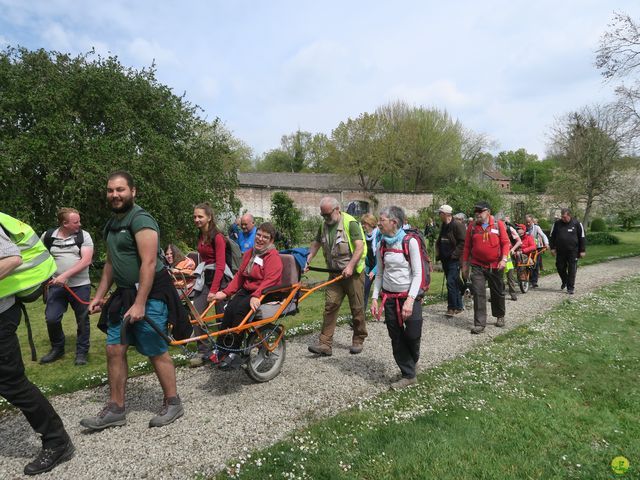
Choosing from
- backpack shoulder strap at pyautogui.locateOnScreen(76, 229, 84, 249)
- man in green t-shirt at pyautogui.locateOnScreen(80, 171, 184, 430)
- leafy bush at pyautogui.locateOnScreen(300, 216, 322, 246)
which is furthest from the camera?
leafy bush at pyautogui.locateOnScreen(300, 216, 322, 246)

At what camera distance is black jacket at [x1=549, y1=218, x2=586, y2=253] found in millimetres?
10508

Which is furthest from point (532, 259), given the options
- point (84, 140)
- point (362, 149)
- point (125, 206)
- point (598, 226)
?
point (362, 149)

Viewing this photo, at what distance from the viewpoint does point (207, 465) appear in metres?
3.28

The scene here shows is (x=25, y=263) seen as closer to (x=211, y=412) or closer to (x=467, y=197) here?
(x=211, y=412)

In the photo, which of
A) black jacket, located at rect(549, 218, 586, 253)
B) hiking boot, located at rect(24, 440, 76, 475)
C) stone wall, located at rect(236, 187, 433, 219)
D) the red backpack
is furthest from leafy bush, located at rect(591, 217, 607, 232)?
hiking boot, located at rect(24, 440, 76, 475)

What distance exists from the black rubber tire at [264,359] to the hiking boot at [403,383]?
137 centimetres

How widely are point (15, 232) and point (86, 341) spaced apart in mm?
3324

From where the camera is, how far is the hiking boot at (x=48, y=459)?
10.3ft

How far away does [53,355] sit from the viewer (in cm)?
595

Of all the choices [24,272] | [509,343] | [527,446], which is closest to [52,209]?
[24,272]

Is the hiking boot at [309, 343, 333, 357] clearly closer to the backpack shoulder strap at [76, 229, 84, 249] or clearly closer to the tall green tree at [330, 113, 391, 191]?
the backpack shoulder strap at [76, 229, 84, 249]

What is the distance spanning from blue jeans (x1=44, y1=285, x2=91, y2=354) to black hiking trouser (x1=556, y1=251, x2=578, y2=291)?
1053cm

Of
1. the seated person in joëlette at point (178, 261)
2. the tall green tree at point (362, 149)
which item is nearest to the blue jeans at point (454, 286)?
the seated person in joëlette at point (178, 261)

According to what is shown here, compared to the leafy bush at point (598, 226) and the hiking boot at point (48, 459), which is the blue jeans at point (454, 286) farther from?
the leafy bush at point (598, 226)
